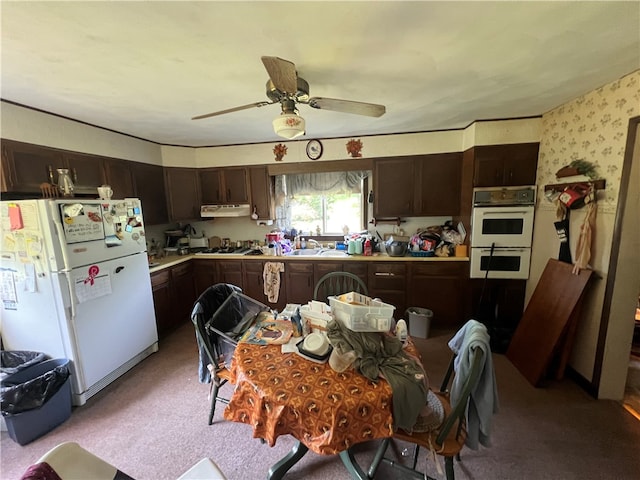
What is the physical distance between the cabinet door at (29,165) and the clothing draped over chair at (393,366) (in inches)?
108

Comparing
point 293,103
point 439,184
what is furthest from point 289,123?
point 439,184

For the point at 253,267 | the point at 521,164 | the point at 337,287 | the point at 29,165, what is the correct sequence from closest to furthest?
the point at 29,165 < the point at 337,287 < the point at 521,164 < the point at 253,267

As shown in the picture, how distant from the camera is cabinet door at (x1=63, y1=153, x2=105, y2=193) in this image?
256 cm

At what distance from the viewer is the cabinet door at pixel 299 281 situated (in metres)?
3.49

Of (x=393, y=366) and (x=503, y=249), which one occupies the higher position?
(x=503, y=249)

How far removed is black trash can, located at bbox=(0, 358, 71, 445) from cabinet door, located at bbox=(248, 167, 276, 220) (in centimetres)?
251

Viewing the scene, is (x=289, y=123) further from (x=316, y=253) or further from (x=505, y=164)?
(x=505, y=164)

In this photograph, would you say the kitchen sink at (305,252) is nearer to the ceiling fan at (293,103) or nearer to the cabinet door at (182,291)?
the cabinet door at (182,291)

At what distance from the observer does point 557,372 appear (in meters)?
2.30

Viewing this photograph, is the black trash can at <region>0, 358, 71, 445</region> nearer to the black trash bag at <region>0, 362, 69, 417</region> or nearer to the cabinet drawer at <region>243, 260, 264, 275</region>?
the black trash bag at <region>0, 362, 69, 417</region>

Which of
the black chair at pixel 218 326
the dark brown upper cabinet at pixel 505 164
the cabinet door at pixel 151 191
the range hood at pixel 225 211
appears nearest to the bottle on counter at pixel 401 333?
the black chair at pixel 218 326

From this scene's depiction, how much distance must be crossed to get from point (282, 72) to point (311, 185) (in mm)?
2602

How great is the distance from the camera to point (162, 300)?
3158 millimetres

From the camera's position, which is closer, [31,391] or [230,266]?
[31,391]
